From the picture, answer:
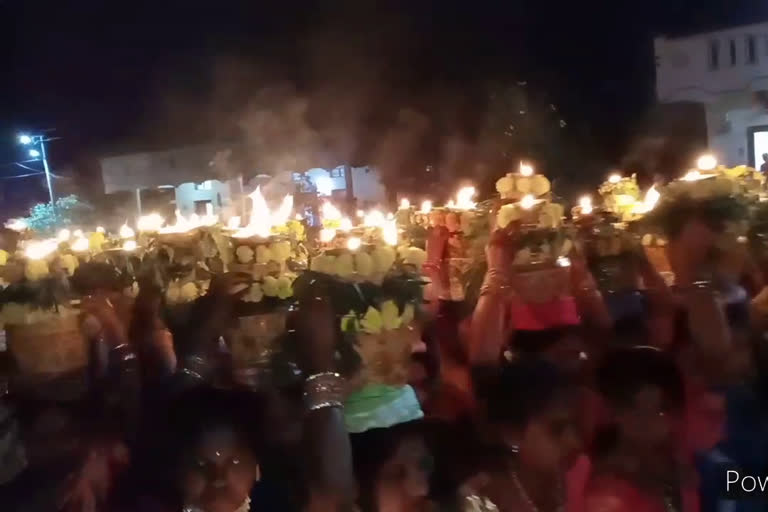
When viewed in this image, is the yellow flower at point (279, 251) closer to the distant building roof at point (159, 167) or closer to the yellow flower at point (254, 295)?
the yellow flower at point (254, 295)

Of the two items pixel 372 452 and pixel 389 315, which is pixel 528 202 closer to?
pixel 389 315

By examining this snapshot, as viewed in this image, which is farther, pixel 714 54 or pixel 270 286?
pixel 714 54

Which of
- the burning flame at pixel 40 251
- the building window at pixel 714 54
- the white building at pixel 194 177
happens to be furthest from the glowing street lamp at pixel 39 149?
the burning flame at pixel 40 251

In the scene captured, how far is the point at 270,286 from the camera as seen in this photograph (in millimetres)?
3443

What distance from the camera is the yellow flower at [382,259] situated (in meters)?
3.09

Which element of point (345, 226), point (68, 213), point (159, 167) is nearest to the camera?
point (345, 226)

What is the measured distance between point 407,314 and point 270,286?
626 millimetres

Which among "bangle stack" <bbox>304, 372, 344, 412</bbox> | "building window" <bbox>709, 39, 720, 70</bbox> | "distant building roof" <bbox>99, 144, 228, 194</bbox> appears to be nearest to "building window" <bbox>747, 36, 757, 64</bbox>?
"building window" <bbox>709, 39, 720, 70</bbox>

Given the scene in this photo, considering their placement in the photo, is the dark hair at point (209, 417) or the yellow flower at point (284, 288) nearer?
the dark hair at point (209, 417)

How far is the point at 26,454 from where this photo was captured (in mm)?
3252

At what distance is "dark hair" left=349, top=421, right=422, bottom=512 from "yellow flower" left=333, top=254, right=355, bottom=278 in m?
0.51

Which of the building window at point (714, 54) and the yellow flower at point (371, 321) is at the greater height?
the building window at point (714, 54)

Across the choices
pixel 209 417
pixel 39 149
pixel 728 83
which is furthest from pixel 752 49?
pixel 39 149

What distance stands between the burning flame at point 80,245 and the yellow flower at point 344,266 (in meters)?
2.37
